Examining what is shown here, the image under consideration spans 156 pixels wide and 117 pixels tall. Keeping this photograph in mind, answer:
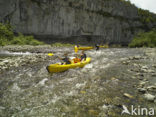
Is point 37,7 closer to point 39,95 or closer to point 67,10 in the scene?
point 67,10

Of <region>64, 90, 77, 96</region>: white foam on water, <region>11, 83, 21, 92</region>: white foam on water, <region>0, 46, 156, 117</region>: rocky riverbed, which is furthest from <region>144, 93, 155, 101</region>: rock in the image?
<region>11, 83, 21, 92</region>: white foam on water

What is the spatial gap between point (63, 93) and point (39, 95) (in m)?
0.82

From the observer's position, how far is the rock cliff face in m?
23.1

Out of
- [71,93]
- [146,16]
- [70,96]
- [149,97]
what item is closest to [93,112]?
[70,96]

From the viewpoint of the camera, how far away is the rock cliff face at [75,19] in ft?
75.7

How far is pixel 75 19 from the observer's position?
3027cm

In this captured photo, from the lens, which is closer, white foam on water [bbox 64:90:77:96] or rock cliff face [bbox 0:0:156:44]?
white foam on water [bbox 64:90:77:96]

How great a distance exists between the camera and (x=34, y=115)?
9.37ft

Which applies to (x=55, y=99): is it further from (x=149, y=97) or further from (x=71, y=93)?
(x=149, y=97)

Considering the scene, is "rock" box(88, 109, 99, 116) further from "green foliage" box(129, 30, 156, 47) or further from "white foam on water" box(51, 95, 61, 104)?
"green foliage" box(129, 30, 156, 47)

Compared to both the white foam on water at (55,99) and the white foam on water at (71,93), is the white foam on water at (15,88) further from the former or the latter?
the white foam on water at (71,93)

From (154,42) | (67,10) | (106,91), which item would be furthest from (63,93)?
(67,10)

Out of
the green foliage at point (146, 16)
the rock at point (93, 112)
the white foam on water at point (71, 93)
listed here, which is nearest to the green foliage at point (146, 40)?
the green foliage at point (146, 16)

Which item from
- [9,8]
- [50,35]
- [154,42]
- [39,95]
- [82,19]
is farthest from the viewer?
[82,19]
